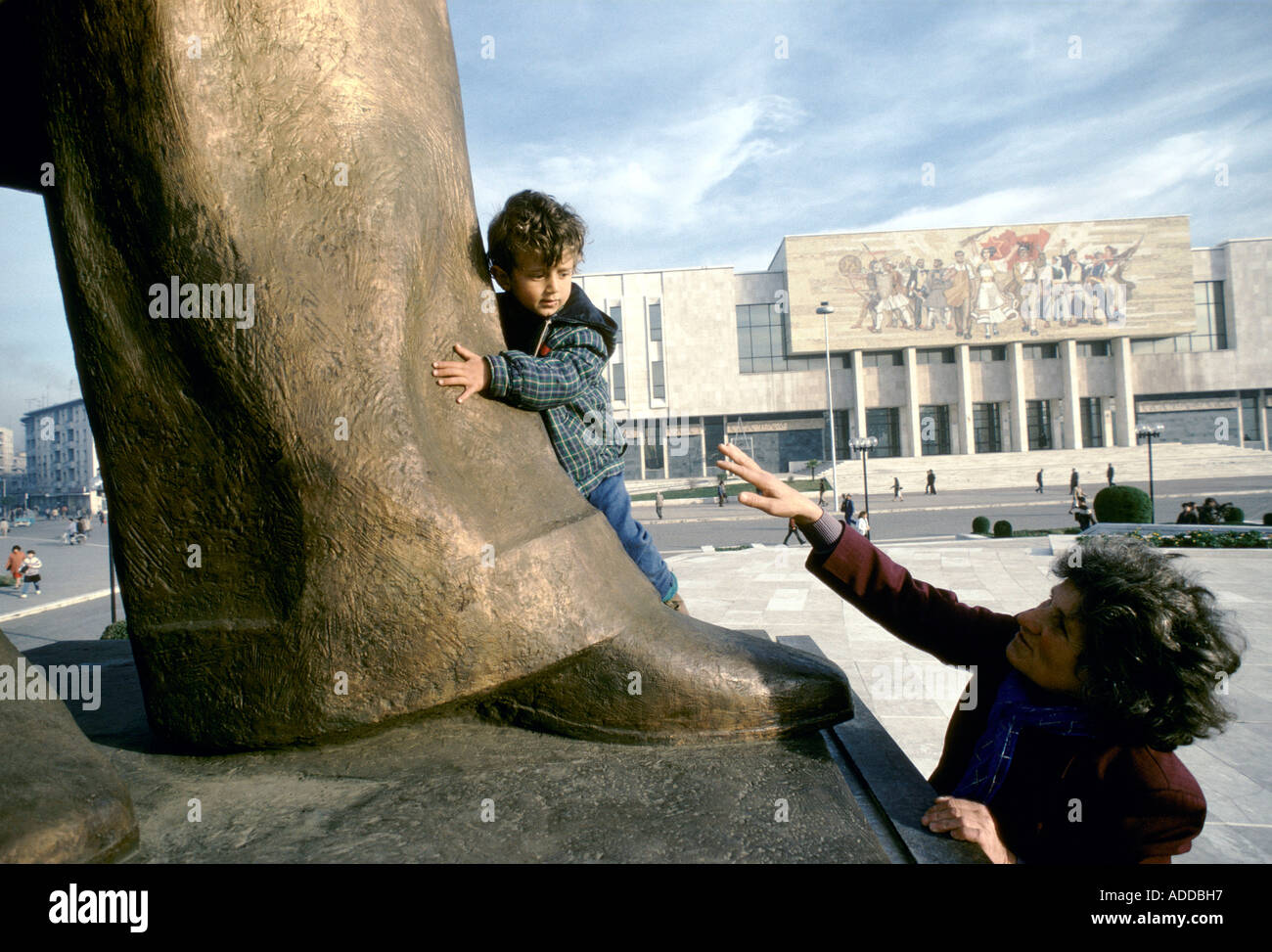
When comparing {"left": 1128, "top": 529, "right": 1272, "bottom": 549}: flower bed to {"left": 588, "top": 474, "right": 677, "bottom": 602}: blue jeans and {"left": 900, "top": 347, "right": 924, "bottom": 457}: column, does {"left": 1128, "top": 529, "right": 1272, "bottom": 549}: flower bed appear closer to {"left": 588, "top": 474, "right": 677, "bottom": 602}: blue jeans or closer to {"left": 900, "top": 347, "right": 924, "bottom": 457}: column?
{"left": 588, "top": 474, "right": 677, "bottom": 602}: blue jeans

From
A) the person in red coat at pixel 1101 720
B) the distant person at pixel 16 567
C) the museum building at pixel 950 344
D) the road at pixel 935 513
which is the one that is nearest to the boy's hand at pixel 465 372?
the person in red coat at pixel 1101 720

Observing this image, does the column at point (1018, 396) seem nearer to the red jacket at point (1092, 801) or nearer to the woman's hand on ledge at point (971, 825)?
the red jacket at point (1092, 801)

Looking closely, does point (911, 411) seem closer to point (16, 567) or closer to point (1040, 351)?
point (1040, 351)

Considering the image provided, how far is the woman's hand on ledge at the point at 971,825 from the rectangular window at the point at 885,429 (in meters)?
45.2

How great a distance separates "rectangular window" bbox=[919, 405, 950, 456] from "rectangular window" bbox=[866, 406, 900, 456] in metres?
1.39

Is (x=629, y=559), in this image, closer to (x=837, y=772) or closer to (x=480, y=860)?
(x=837, y=772)

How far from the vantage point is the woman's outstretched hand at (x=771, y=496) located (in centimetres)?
188

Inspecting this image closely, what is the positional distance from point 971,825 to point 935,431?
46508 mm

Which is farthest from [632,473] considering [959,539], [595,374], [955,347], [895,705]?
[595,374]

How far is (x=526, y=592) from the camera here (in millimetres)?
1834

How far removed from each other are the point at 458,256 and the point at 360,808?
1.31 meters

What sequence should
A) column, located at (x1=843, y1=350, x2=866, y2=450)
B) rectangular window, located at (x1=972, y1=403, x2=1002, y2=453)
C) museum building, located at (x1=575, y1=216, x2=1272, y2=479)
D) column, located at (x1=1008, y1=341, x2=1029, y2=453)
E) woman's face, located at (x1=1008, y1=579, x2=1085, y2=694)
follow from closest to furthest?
woman's face, located at (x1=1008, y1=579, x2=1085, y2=694) < museum building, located at (x1=575, y1=216, x2=1272, y2=479) < column, located at (x1=1008, y1=341, x2=1029, y2=453) < column, located at (x1=843, y1=350, x2=866, y2=450) < rectangular window, located at (x1=972, y1=403, x2=1002, y2=453)

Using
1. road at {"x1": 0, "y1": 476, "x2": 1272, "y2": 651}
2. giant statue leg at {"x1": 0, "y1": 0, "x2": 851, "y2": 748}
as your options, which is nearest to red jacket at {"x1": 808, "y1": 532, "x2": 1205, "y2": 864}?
giant statue leg at {"x1": 0, "y1": 0, "x2": 851, "y2": 748}

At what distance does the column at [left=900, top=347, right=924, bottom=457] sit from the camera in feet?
139
